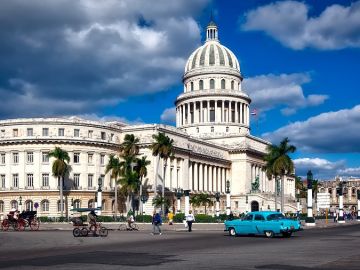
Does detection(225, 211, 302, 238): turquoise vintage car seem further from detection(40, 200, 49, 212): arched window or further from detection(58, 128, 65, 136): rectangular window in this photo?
detection(58, 128, 65, 136): rectangular window

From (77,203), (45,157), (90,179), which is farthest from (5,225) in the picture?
(90,179)

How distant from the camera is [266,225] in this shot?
38875 mm

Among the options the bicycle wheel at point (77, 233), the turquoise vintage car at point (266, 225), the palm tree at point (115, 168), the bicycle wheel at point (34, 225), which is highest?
the palm tree at point (115, 168)

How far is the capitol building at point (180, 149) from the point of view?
93.0 metres

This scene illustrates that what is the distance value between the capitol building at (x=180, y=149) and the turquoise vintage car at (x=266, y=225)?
45.4 m

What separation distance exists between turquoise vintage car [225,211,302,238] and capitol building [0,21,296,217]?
149 ft

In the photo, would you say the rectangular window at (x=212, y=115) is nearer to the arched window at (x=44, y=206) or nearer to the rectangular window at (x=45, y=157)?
the rectangular window at (x=45, y=157)

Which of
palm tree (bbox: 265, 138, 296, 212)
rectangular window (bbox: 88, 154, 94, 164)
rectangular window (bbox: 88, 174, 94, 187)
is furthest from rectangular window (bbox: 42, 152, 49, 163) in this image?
palm tree (bbox: 265, 138, 296, 212)

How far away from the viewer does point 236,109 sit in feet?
470

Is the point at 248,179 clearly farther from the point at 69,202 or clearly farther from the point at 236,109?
the point at 69,202

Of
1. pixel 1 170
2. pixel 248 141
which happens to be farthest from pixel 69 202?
pixel 248 141

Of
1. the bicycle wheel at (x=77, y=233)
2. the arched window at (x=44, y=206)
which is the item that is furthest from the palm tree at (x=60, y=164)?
the bicycle wheel at (x=77, y=233)

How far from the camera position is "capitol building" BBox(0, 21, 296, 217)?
93000 mm

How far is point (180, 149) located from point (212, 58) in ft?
139
